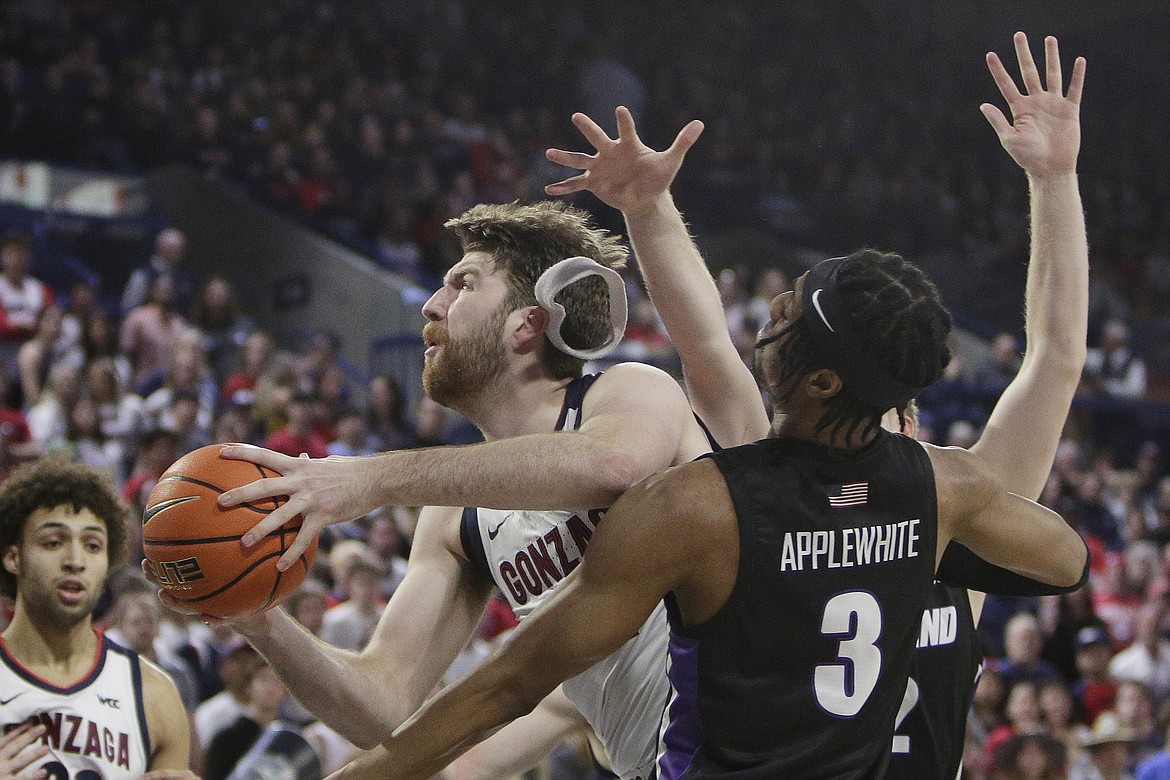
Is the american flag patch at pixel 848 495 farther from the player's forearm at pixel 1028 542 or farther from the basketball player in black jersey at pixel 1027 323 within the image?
the basketball player in black jersey at pixel 1027 323

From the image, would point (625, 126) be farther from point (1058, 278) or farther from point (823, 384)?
point (1058, 278)

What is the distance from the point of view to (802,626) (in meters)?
2.27

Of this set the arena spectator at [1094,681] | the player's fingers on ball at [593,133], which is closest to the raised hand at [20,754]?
the player's fingers on ball at [593,133]

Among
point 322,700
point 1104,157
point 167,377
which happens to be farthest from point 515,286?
point 1104,157

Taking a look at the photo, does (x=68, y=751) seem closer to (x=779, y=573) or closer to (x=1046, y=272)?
(x=779, y=573)

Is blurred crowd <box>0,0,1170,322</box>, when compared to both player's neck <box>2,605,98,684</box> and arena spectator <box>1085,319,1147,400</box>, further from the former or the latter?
player's neck <box>2,605,98,684</box>

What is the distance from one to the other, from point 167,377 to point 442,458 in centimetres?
672

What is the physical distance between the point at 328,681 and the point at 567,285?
3.09 feet

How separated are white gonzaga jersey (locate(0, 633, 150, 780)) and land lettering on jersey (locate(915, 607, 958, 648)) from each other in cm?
209

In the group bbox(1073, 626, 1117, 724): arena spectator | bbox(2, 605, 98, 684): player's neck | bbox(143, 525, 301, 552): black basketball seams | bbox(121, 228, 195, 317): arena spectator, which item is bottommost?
bbox(1073, 626, 1117, 724): arena spectator

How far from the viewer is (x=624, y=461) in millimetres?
2486

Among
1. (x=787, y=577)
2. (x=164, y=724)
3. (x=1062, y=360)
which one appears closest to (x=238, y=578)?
(x=787, y=577)

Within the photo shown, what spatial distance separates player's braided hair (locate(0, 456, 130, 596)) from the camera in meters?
3.82

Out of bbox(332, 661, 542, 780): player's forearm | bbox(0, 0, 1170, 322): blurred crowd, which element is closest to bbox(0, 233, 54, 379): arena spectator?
bbox(0, 0, 1170, 322): blurred crowd
